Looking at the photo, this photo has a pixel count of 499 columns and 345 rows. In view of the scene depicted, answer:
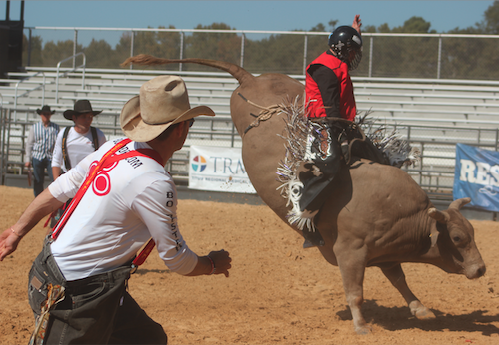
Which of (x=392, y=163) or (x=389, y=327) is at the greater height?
(x=392, y=163)

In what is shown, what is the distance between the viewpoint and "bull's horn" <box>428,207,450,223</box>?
4.08 meters

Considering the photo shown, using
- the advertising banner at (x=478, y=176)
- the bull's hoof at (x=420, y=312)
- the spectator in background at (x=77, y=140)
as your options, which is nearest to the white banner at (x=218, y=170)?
the advertising banner at (x=478, y=176)

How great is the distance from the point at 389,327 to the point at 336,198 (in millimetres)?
1410

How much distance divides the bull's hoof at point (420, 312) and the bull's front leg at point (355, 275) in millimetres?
659

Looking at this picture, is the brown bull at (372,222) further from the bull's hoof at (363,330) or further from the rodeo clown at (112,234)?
the rodeo clown at (112,234)

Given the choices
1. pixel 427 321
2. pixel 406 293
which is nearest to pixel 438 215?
pixel 406 293

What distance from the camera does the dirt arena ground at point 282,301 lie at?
414 centimetres

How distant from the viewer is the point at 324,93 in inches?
166

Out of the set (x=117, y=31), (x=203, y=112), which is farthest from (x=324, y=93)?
(x=117, y=31)

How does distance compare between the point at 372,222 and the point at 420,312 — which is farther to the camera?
the point at 420,312

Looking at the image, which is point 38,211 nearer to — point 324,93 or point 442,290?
point 324,93

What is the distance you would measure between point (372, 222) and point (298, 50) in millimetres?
13129

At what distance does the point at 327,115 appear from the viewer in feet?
14.0

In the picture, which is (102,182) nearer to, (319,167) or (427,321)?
(319,167)
